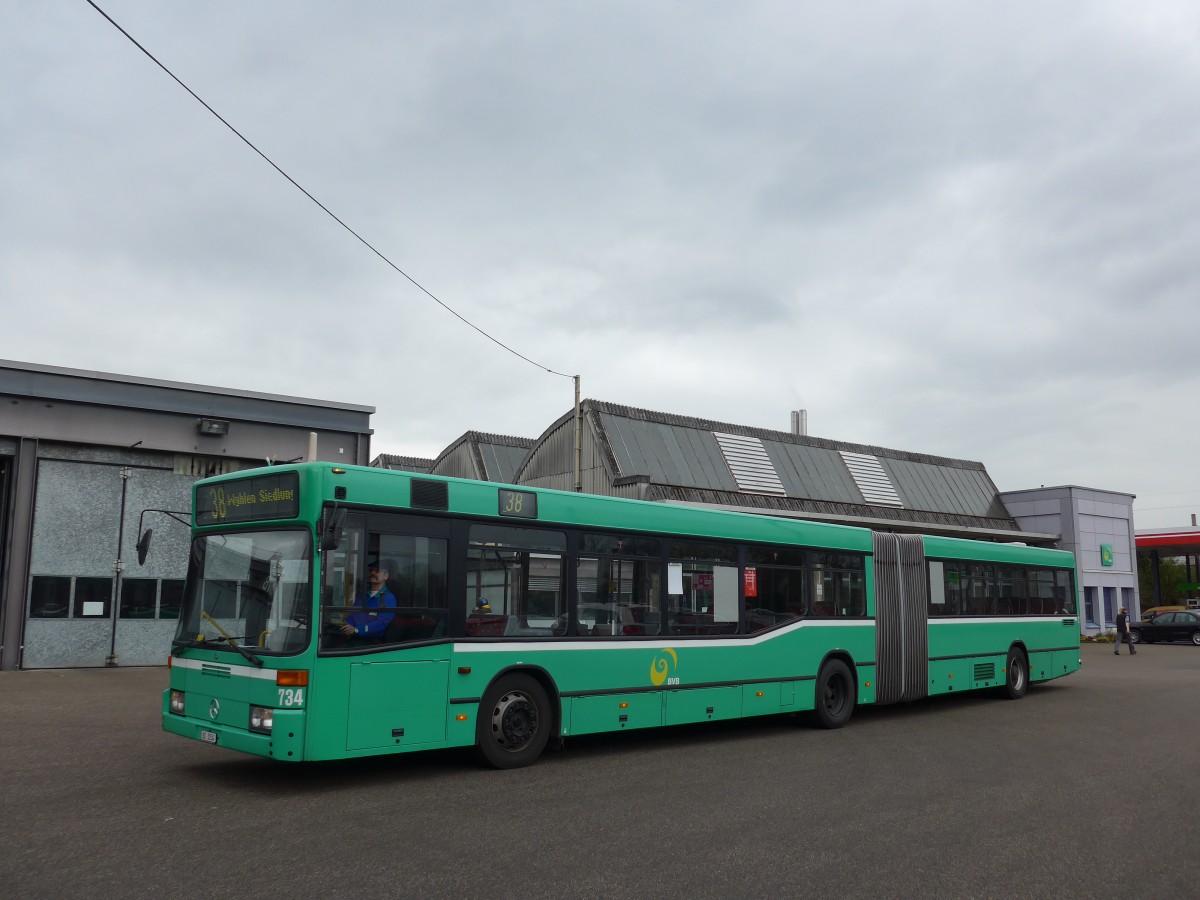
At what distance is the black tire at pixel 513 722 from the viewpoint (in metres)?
9.51

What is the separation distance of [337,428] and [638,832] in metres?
17.9

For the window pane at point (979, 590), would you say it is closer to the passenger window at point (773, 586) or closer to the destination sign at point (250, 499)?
the passenger window at point (773, 586)

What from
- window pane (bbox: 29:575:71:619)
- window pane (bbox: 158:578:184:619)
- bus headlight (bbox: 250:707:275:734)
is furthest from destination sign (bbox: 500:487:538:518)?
window pane (bbox: 29:575:71:619)

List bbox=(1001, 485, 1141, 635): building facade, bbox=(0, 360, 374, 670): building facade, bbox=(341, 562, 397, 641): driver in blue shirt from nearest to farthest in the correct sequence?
bbox=(341, 562, 397, 641): driver in blue shirt → bbox=(0, 360, 374, 670): building facade → bbox=(1001, 485, 1141, 635): building facade

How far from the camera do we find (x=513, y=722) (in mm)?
9789

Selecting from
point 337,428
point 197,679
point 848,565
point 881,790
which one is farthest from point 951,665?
point 337,428

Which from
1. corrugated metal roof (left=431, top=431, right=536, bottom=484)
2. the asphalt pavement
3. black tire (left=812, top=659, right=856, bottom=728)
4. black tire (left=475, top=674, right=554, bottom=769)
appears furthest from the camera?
corrugated metal roof (left=431, top=431, right=536, bottom=484)

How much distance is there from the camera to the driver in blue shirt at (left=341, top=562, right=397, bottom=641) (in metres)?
8.55

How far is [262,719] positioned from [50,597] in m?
14.5

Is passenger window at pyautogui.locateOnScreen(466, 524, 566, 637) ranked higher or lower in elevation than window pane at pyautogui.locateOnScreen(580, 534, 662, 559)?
lower

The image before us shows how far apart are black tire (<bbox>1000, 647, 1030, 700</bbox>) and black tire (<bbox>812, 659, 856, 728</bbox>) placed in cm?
510

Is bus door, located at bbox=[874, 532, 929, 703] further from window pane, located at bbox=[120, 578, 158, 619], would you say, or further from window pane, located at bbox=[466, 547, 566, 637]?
window pane, located at bbox=[120, 578, 158, 619]

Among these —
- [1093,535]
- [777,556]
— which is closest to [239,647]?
[777,556]

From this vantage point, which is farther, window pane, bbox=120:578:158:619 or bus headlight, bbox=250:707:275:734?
window pane, bbox=120:578:158:619
